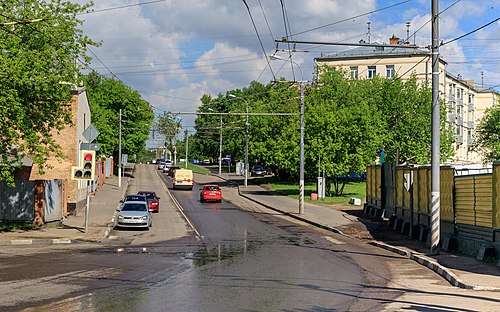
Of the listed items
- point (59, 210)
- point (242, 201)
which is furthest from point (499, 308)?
point (242, 201)

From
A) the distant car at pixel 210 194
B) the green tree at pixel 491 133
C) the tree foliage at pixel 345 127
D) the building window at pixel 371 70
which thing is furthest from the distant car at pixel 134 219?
the building window at pixel 371 70

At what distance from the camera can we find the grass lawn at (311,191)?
5140 cm

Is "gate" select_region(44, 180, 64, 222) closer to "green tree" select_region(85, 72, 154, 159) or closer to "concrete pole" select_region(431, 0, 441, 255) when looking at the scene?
"concrete pole" select_region(431, 0, 441, 255)

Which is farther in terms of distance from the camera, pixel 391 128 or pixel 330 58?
pixel 330 58

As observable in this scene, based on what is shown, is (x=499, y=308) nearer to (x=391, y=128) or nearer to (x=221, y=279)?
(x=221, y=279)

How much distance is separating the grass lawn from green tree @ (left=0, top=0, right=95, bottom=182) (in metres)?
29.1

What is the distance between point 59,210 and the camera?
31703mm

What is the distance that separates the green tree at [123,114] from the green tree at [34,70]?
168ft

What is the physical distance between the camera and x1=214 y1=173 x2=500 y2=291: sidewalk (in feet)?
48.1

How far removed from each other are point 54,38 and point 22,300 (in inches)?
633

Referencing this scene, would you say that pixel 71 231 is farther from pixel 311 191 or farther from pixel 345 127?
pixel 311 191

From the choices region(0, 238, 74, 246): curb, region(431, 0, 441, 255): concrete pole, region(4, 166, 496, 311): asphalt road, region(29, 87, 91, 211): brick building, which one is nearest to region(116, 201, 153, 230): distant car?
region(4, 166, 496, 311): asphalt road

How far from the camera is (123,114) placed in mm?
79312

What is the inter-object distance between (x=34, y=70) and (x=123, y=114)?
5602 cm
